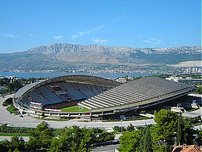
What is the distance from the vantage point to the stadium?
54.6m

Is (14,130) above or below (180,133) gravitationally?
below

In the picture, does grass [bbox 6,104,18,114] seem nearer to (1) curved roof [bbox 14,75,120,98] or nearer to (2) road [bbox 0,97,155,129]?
(1) curved roof [bbox 14,75,120,98]

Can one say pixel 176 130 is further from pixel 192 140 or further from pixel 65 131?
pixel 65 131

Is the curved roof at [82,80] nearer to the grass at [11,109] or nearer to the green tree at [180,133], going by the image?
the grass at [11,109]

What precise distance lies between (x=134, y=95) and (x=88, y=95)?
15.4 m

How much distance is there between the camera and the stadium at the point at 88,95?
54625 millimetres

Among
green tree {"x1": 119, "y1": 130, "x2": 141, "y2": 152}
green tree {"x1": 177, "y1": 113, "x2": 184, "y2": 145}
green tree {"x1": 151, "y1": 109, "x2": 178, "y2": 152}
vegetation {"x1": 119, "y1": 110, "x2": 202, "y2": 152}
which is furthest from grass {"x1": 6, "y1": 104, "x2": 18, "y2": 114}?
green tree {"x1": 177, "y1": 113, "x2": 184, "y2": 145}

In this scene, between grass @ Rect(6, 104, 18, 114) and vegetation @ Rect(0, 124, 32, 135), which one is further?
grass @ Rect(6, 104, 18, 114)

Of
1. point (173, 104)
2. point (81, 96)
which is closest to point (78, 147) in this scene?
point (173, 104)

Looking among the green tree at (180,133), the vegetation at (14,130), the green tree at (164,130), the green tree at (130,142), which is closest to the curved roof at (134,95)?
the vegetation at (14,130)

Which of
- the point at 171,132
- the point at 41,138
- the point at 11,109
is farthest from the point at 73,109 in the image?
the point at 171,132

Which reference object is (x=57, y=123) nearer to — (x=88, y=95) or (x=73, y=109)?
(x=73, y=109)

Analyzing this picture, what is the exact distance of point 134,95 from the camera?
191 feet

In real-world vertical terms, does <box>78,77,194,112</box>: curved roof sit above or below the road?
above
